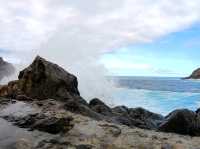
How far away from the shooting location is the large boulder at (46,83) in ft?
38.5

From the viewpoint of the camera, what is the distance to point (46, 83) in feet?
38.7

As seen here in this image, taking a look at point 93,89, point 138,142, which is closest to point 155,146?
point 138,142

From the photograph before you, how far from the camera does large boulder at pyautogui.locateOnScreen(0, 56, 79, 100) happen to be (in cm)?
1173

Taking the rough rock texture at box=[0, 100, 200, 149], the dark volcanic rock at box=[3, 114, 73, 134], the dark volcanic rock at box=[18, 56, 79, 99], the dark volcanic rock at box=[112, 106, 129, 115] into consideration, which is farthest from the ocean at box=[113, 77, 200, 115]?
the rough rock texture at box=[0, 100, 200, 149]

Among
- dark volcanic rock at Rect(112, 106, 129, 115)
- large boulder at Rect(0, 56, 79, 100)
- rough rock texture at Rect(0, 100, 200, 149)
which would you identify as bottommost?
rough rock texture at Rect(0, 100, 200, 149)

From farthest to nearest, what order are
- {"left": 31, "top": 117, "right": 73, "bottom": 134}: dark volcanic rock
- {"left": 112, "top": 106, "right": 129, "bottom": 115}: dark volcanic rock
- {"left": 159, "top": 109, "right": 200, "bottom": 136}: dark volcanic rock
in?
{"left": 112, "top": 106, "right": 129, "bottom": 115}: dark volcanic rock < {"left": 159, "top": 109, "right": 200, "bottom": 136}: dark volcanic rock < {"left": 31, "top": 117, "right": 73, "bottom": 134}: dark volcanic rock

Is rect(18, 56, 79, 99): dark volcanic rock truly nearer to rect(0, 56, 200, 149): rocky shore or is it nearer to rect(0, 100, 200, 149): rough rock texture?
rect(0, 56, 200, 149): rocky shore

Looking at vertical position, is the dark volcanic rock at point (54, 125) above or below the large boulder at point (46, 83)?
below

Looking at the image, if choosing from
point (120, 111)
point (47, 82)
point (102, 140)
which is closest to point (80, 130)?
point (102, 140)

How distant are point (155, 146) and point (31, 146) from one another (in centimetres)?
185

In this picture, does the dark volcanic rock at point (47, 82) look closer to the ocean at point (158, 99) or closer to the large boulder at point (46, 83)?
the large boulder at point (46, 83)

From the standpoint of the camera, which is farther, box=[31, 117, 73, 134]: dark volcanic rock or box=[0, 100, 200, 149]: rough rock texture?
box=[31, 117, 73, 134]: dark volcanic rock

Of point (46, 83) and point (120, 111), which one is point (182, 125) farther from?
point (120, 111)

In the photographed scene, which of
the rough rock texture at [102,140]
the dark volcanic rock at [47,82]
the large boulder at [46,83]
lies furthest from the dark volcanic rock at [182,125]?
the dark volcanic rock at [47,82]
